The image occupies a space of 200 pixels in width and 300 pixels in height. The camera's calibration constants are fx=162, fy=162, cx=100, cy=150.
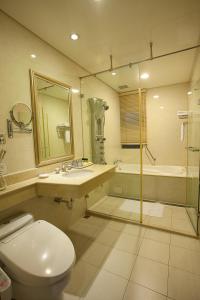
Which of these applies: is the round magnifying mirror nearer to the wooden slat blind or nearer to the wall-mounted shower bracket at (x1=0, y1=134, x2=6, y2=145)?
the wall-mounted shower bracket at (x1=0, y1=134, x2=6, y2=145)

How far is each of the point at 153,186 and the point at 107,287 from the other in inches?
79.3

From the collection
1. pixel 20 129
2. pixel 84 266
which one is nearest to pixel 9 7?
pixel 20 129

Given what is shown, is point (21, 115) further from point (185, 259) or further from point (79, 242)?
point (185, 259)

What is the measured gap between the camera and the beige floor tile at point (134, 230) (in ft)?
7.15

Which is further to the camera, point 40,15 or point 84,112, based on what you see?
Result: point 84,112

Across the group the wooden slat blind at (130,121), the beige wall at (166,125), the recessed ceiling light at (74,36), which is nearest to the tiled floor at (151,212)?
the beige wall at (166,125)

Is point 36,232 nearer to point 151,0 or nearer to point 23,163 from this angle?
point 23,163

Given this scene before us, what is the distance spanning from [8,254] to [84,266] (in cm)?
88

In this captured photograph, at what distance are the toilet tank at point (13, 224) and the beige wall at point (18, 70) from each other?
446mm

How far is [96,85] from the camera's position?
9.87ft

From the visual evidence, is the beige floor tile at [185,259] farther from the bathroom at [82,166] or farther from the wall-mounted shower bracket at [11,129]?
the wall-mounted shower bracket at [11,129]

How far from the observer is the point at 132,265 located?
1641mm

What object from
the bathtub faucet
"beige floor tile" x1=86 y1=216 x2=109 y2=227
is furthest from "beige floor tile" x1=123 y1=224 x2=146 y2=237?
the bathtub faucet

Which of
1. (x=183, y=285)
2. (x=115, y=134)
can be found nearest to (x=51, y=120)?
(x=115, y=134)
